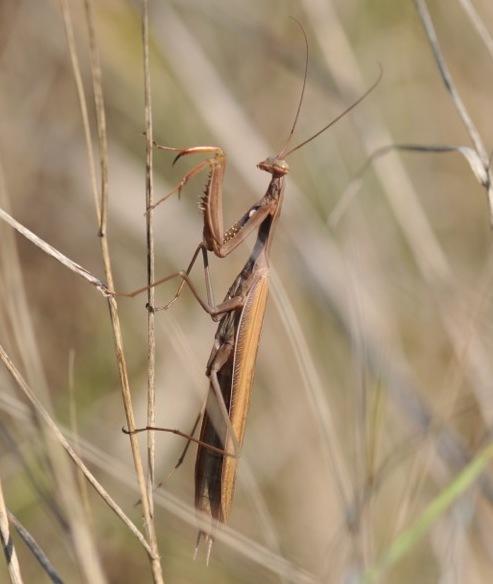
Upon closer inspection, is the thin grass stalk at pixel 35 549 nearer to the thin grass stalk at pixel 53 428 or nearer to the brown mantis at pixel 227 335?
the thin grass stalk at pixel 53 428

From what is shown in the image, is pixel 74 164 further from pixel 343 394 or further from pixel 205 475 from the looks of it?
pixel 205 475

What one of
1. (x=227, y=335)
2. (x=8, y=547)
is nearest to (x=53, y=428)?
(x=8, y=547)

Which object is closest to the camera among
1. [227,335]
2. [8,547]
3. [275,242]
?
[8,547]

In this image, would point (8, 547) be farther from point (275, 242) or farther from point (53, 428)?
point (275, 242)

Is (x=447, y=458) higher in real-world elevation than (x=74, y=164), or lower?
lower

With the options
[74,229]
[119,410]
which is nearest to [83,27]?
[74,229]
